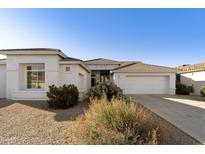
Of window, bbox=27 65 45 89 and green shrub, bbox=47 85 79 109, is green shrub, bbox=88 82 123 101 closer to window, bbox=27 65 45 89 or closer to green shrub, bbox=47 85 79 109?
green shrub, bbox=47 85 79 109

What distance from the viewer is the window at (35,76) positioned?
12.2 m

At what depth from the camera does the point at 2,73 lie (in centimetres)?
1347

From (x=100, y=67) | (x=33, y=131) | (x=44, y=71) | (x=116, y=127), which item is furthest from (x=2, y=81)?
(x=100, y=67)

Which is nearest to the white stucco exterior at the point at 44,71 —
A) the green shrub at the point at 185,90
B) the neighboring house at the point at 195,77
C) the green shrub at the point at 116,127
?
the green shrub at the point at 116,127

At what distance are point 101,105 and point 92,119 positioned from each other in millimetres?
527

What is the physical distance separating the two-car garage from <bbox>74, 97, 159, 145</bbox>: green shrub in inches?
573

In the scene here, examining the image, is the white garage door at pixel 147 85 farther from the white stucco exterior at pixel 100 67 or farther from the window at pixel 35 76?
the window at pixel 35 76

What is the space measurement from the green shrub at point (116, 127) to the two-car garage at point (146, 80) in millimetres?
14560

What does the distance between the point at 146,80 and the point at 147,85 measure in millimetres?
636

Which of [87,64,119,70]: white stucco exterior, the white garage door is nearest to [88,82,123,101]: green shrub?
the white garage door

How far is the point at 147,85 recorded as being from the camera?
63.0ft

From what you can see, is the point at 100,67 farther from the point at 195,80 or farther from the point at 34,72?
the point at 34,72
